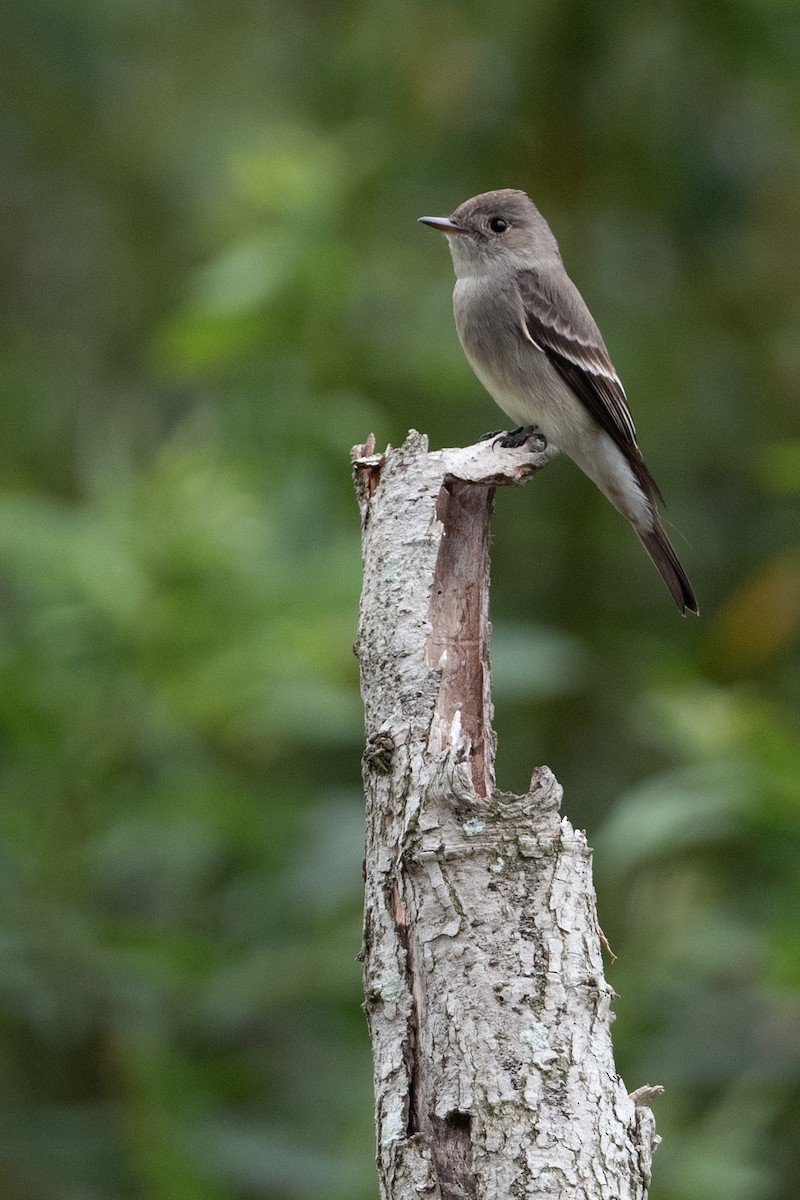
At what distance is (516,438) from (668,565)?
1143 mm

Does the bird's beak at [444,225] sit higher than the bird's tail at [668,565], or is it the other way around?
the bird's beak at [444,225]

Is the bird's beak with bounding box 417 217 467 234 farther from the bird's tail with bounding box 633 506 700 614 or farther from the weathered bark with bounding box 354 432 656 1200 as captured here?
the weathered bark with bounding box 354 432 656 1200

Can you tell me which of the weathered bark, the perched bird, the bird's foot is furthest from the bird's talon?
the weathered bark

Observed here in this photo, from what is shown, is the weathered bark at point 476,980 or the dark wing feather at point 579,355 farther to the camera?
the dark wing feather at point 579,355

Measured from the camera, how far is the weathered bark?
2.38 m

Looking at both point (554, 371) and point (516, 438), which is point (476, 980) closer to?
point (516, 438)

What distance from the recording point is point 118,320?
826 cm

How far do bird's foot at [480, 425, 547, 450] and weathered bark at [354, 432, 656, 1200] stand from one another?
102 cm

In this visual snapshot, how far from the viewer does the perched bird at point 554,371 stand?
5.25 metres

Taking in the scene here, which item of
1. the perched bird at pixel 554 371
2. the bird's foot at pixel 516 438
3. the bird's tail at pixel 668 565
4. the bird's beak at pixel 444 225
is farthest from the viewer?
the bird's beak at pixel 444 225

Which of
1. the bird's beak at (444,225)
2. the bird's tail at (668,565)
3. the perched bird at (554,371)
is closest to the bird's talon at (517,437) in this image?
the perched bird at (554,371)

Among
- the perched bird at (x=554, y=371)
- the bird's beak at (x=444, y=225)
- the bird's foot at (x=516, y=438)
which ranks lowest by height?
the bird's foot at (x=516, y=438)

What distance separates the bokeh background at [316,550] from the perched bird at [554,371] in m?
0.47

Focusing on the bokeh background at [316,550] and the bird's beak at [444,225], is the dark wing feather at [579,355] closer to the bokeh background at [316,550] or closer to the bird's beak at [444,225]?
the bird's beak at [444,225]
